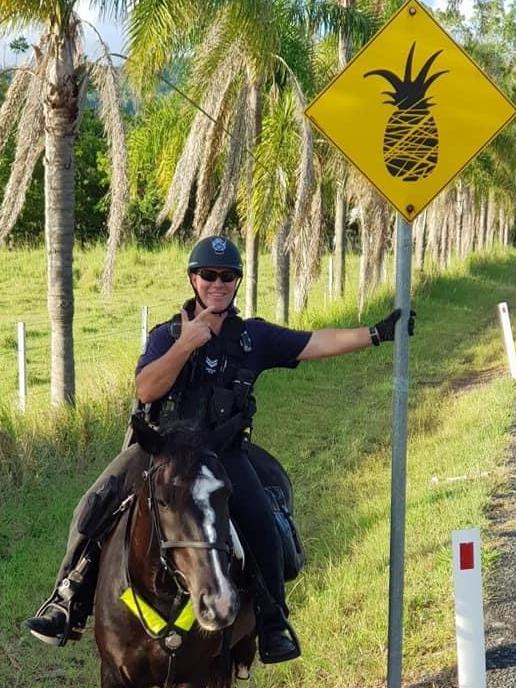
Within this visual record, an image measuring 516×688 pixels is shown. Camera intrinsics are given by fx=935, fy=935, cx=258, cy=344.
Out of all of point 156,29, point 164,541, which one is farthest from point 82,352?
point 164,541

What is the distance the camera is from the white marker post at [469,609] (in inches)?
179

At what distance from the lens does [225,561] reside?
3205 mm

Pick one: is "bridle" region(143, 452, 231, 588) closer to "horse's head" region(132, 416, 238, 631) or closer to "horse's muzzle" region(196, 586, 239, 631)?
"horse's head" region(132, 416, 238, 631)

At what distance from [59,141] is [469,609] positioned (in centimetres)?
662

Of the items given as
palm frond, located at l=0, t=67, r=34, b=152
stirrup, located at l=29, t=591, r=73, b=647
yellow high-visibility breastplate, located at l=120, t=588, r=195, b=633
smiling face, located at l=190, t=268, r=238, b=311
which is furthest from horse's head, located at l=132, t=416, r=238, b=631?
palm frond, located at l=0, t=67, r=34, b=152

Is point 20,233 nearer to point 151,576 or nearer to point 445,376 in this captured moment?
point 445,376

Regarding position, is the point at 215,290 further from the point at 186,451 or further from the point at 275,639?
the point at 275,639

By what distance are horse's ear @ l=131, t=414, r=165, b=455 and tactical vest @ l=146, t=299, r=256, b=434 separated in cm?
42

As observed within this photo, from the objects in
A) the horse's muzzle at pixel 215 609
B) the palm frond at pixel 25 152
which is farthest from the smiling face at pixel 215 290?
the palm frond at pixel 25 152

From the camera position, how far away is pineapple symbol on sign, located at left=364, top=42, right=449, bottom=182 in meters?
4.27

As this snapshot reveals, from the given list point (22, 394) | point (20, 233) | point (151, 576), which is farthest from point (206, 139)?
point (20, 233)

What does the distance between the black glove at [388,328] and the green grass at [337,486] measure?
1.88 m

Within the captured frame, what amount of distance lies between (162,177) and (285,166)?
8.71 feet

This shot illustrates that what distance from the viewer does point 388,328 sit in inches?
172
